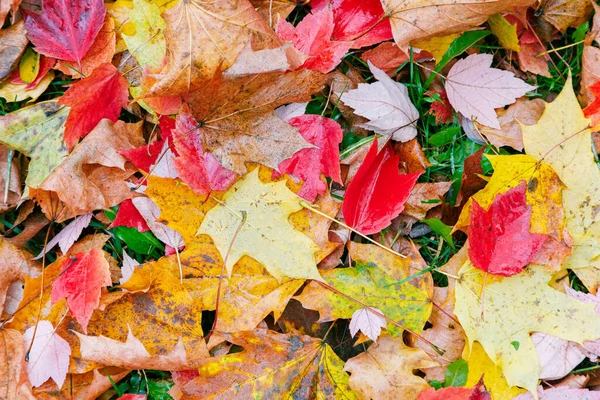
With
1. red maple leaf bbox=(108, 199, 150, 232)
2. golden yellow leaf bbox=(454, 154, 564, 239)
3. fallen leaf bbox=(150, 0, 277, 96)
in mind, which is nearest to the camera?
fallen leaf bbox=(150, 0, 277, 96)

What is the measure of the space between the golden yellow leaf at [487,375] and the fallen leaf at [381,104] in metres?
0.66

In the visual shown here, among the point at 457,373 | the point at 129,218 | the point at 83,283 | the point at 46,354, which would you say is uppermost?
the point at 129,218

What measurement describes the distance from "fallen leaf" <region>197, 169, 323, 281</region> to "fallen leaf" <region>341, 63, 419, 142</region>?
334 millimetres

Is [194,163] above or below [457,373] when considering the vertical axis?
above

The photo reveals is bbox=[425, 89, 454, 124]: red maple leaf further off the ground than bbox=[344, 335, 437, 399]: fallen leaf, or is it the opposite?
bbox=[425, 89, 454, 124]: red maple leaf

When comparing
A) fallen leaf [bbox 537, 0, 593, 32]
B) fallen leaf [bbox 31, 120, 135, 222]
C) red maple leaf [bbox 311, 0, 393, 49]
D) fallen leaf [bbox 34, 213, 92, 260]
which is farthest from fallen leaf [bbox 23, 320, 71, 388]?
fallen leaf [bbox 537, 0, 593, 32]

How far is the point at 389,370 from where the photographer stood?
147cm

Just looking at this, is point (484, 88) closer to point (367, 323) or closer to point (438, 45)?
point (438, 45)

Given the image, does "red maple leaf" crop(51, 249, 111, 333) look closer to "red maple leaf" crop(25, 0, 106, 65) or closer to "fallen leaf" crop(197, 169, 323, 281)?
"fallen leaf" crop(197, 169, 323, 281)

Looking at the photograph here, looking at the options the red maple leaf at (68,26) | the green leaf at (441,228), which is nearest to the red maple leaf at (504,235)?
the green leaf at (441,228)

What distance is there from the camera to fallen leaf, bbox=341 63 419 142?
59.6 inches

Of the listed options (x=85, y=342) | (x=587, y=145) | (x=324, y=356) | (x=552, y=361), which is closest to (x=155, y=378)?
(x=85, y=342)

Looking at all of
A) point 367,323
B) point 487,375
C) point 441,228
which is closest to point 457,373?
point 487,375

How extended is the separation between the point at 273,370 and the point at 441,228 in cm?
64
